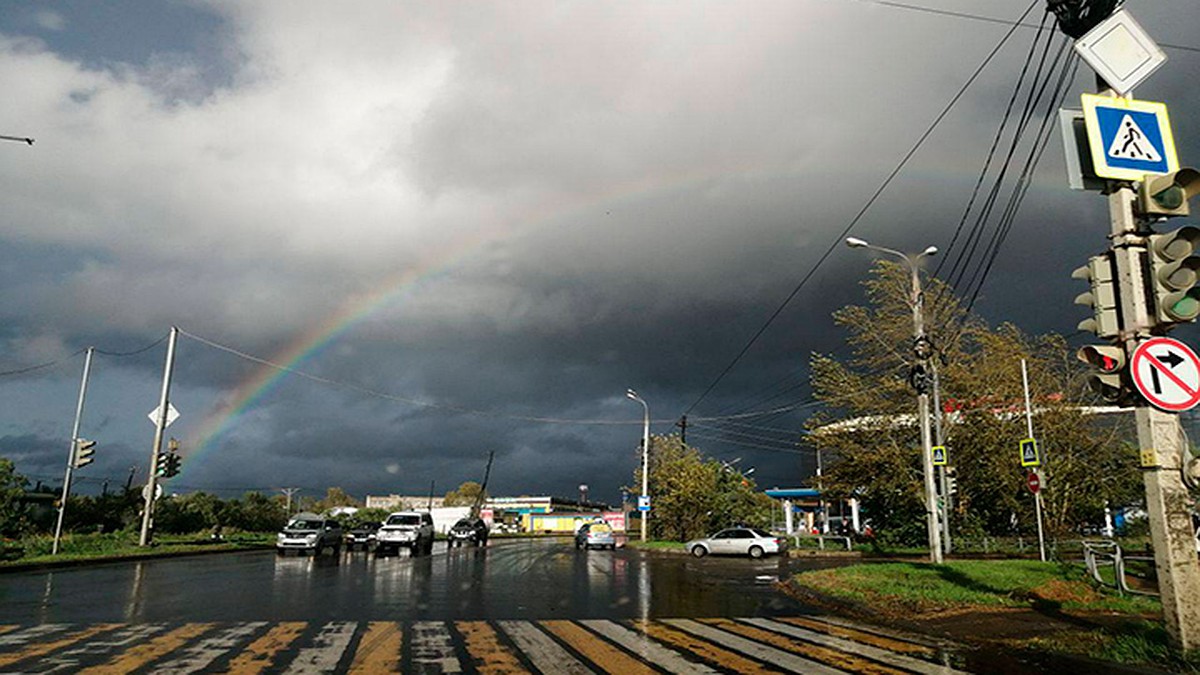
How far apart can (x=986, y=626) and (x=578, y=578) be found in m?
12.3

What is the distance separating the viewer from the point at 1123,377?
7.81 m

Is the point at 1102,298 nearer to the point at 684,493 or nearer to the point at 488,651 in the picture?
the point at 488,651

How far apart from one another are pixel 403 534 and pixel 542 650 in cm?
2847

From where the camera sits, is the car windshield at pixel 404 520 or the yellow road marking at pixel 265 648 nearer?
the yellow road marking at pixel 265 648

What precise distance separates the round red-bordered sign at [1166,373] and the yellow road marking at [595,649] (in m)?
5.47

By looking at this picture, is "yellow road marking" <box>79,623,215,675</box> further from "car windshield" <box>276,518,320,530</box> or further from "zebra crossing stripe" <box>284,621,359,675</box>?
"car windshield" <box>276,518,320,530</box>

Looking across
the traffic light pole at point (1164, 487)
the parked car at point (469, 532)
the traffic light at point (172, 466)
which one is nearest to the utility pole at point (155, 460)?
the traffic light at point (172, 466)

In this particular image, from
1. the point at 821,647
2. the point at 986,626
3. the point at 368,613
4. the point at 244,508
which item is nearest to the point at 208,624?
the point at 368,613

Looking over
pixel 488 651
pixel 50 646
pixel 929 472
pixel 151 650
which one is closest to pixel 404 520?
pixel 929 472

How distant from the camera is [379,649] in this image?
9.02 metres

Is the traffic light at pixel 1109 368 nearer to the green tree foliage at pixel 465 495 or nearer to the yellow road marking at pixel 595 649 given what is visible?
the yellow road marking at pixel 595 649

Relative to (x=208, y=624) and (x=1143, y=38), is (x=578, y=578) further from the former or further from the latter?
(x=1143, y=38)

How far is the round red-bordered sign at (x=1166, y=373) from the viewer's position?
23.9ft

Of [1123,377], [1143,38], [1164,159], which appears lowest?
[1123,377]
